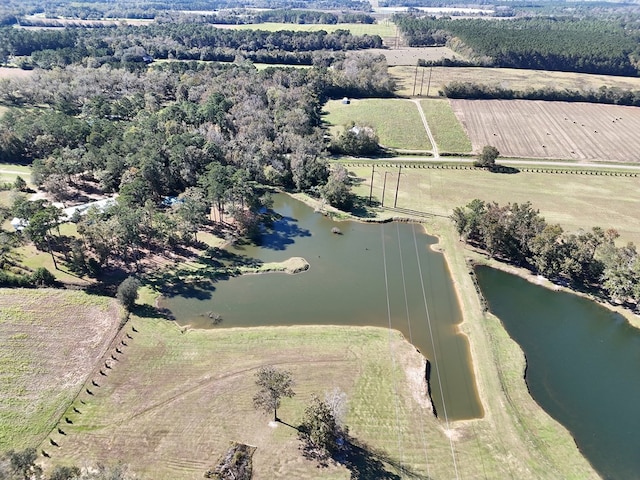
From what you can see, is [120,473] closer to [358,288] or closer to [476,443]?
[476,443]

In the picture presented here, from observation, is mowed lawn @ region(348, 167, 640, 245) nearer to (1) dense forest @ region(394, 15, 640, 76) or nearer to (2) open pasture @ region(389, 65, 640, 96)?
(2) open pasture @ region(389, 65, 640, 96)

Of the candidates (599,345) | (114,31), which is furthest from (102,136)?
(114,31)

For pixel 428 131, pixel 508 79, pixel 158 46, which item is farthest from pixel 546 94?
pixel 158 46

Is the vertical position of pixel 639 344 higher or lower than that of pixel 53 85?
lower

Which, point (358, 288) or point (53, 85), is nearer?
point (358, 288)

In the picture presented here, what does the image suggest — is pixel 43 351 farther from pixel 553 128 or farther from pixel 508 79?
pixel 508 79

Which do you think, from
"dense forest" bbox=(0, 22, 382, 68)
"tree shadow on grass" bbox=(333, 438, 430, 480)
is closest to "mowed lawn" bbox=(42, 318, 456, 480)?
Result: "tree shadow on grass" bbox=(333, 438, 430, 480)

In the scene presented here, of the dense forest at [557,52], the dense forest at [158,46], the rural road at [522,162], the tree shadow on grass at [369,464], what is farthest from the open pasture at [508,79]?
the tree shadow on grass at [369,464]
